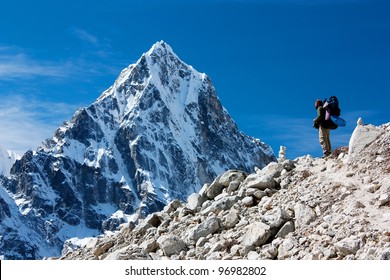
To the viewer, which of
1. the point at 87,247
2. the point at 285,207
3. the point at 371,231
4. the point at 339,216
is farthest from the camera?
the point at 87,247

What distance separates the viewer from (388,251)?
56.4ft

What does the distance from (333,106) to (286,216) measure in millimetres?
6371

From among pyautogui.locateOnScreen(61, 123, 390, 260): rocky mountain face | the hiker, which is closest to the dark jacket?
the hiker

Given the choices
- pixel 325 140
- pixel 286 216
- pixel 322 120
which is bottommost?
pixel 286 216

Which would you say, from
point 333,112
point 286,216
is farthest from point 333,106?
point 286,216

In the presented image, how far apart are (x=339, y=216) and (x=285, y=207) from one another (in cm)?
280

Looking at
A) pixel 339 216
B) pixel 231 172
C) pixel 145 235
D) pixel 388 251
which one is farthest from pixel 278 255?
pixel 231 172

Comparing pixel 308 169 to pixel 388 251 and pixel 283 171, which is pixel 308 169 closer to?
pixel 283 171

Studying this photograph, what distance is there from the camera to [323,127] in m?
26.7

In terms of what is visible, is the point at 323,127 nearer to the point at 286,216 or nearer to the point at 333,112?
the point at 333,112
